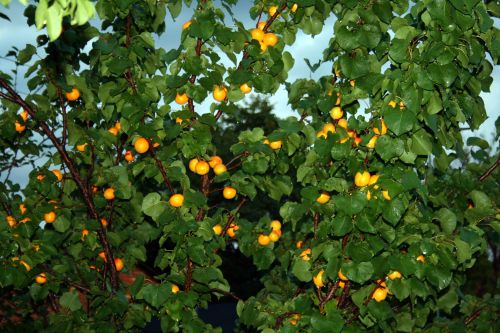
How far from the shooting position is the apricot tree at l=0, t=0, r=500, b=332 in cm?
402

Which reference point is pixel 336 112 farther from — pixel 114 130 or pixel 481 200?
pixel 114 130

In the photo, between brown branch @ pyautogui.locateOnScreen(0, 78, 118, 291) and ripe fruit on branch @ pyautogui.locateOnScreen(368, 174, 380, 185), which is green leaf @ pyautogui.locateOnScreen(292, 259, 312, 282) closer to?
ripe fruit on branch @ pyautogui.locateOnScreen(368, 174, 380, 185)

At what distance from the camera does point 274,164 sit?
5059 mm

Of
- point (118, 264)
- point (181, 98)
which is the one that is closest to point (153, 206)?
point (181, 98)

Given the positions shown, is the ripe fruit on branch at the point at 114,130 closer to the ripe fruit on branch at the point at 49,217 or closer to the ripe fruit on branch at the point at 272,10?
the ripe fruit on branch at the point at 49,217

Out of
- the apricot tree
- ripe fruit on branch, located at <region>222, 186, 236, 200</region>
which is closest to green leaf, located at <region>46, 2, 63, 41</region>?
the apricot tree

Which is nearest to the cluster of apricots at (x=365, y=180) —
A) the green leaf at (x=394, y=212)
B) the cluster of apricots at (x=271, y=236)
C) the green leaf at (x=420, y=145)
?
the green leaf at (x=394, y=212)

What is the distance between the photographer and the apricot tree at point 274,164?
4023mm

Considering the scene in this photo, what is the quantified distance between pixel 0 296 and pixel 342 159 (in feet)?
17.7

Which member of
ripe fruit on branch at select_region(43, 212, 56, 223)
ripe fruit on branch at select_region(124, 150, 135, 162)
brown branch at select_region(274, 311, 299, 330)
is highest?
ripe fruit on branch at select_region(124, 150, 135, 162)

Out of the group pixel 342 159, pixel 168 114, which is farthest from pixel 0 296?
pixel 342 159

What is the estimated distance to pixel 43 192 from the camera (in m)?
5.37

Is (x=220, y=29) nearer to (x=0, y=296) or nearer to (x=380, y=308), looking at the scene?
(x=380, y=308)

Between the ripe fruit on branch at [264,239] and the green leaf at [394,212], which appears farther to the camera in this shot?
the ripe fruit on branch at [264,239]
